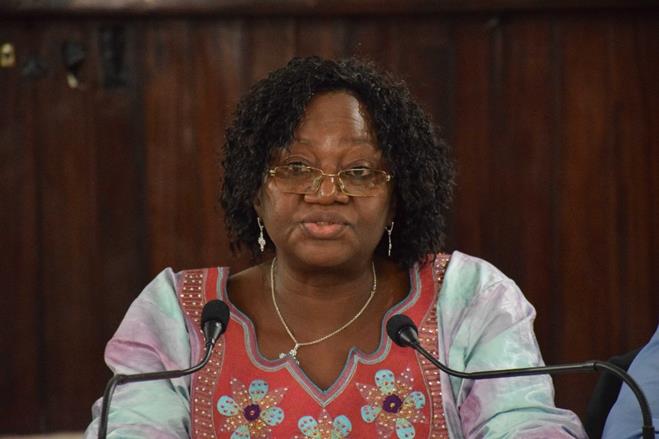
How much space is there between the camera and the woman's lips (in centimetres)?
Result: 237

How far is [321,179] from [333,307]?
314 millimetres

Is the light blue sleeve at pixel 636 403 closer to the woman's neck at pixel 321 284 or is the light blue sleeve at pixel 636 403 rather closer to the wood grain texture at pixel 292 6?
the woman's neck at pixel 321 284

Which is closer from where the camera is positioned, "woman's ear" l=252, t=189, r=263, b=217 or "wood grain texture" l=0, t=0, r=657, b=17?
"woman's ear" l=252, t=189, r=263, b=217

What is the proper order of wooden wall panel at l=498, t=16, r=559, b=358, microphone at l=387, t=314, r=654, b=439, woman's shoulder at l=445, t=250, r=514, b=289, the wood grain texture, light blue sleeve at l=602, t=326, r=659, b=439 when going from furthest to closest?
wooden wall panel at l=498, t=16, r=559, b=358, the wood grain texture, woman's shoulder at l=445, t=250, r=514, b=289, light blue sleeve at l=602, t=326, r=659, b=439, microphone at l=387, t=314, r=654, b=439

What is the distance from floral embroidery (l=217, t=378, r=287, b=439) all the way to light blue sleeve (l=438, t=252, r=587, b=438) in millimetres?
336

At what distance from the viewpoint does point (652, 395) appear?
7.14 ft

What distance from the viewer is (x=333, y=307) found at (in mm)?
2539

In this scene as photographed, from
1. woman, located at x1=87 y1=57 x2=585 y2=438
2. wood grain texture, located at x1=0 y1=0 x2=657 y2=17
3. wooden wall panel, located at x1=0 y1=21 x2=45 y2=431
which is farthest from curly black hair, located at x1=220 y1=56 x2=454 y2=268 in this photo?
wooden wall panel, located at x1=0 y1=21 x2=45 y2=431

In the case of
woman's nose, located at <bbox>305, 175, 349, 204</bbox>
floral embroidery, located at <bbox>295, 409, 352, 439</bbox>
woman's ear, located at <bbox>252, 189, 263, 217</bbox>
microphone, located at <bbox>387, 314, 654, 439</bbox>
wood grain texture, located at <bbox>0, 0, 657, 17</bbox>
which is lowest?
floral embroidery, located at <bbox>295, 409, 352, 439</bbox>

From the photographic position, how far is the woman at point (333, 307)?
2.36 m

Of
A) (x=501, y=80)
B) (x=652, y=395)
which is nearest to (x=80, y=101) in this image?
(x=501, y=80)

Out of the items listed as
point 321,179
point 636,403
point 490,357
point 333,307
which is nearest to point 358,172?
point 321,179

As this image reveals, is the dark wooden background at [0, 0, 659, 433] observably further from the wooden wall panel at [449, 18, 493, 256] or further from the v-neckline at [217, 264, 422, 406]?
the v-neckline at [217, 264, 422, 406]

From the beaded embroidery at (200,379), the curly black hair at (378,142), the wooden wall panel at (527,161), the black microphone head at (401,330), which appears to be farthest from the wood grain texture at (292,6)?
the black microphone head at (401,330)
